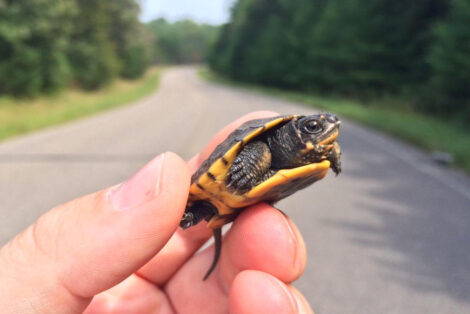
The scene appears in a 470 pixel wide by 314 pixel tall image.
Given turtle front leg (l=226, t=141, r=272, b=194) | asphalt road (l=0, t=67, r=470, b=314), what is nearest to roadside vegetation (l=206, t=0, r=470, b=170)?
asphalt road (l=0, t=67, r=470, b=314)

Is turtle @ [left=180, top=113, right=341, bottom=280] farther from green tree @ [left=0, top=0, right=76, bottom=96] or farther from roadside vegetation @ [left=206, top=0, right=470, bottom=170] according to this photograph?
green tree @ [left=0, top=0, right=76, bottom=96]

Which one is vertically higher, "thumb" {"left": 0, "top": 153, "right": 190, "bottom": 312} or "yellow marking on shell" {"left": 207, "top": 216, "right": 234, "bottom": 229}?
"thumb" {"left": 0, "top": 153, "right": 190, "bottom": 312}

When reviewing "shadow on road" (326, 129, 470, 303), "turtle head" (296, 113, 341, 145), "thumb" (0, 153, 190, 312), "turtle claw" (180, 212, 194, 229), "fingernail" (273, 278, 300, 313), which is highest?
"turtle head" (296, 113, 341, 145)

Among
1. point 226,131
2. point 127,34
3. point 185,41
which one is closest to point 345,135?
point 226,131

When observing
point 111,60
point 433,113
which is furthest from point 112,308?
point 111,60

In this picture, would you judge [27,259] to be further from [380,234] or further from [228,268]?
[380,234]

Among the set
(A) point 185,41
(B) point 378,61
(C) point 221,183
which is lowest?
(A) point 185,41

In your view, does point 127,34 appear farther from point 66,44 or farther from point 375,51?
point 375,51
